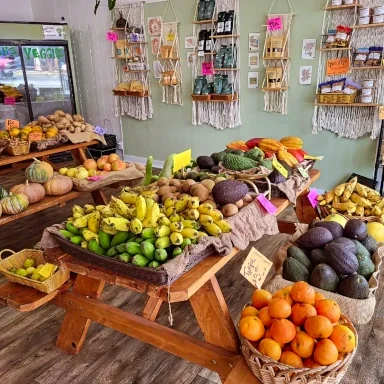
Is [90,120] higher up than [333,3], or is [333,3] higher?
[333,3]

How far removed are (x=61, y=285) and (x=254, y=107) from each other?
130 inches

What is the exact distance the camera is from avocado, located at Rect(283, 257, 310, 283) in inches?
67.1

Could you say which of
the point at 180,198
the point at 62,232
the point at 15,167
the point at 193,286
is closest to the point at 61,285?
the point at 62,232

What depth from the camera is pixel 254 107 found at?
14.9 ft

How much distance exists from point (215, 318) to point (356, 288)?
597 mm

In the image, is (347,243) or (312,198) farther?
(312,198)

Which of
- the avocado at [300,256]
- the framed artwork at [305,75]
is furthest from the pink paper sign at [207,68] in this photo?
the avocado at [300,256]

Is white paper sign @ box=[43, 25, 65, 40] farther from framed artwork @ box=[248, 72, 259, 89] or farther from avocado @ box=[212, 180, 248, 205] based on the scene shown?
avocado @ box=[212, 180, 248, 205]

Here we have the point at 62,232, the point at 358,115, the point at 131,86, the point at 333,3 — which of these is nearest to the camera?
the point at 62,232

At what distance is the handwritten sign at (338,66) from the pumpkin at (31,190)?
9.80 feet

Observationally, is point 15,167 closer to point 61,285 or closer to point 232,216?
point 61,285

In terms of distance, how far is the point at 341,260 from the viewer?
1.66 meters

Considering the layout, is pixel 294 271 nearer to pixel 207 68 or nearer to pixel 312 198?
pixel 312 198

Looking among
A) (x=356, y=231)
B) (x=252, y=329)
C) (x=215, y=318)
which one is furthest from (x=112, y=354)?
(x=356, y=231)
